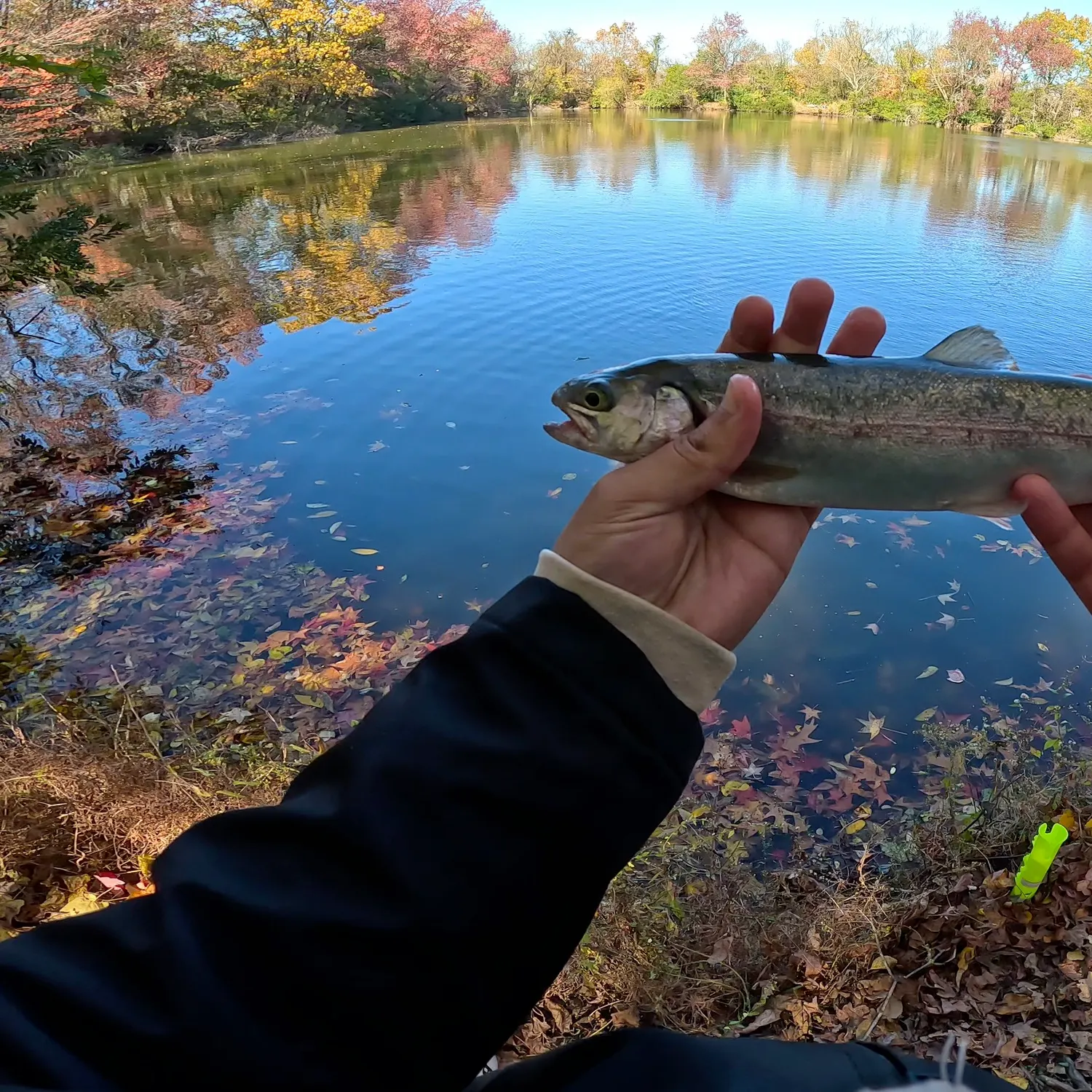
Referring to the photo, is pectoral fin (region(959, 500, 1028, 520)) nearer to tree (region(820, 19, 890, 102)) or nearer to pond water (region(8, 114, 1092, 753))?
pond water (region(8, 114, 1092, 753))

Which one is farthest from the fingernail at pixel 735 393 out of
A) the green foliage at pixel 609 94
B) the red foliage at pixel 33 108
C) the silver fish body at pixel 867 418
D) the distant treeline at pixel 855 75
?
the green foliage at pixel 609 94

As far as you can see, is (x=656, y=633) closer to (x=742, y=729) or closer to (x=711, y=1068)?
(x=711, y=1068)

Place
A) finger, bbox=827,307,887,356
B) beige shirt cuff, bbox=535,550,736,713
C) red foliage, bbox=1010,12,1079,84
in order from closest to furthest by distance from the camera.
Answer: beige shirt cuff, bbox=535,550,736,713 → finger, bbox=827,307,887,356 → red foliage, bbox=1010,12,1079,84

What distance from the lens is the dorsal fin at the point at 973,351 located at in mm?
3098

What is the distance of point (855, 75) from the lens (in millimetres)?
66250

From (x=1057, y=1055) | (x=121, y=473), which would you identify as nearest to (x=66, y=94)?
(x=121, y=473)

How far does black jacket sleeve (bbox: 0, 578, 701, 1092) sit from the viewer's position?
1271mm

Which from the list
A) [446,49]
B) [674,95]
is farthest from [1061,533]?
[674,95]

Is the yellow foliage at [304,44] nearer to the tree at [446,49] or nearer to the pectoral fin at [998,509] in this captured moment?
the tree at [446,49]

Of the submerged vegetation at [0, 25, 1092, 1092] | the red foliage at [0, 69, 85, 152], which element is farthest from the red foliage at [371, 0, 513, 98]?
the submerged vegetation at [0, 25, 1092, 1092]

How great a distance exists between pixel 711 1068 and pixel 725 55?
99.5 meters

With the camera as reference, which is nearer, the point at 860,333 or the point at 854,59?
the point at 860,333

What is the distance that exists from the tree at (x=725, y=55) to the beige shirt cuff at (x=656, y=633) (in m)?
91.4

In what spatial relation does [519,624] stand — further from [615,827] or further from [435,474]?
[435,474]
